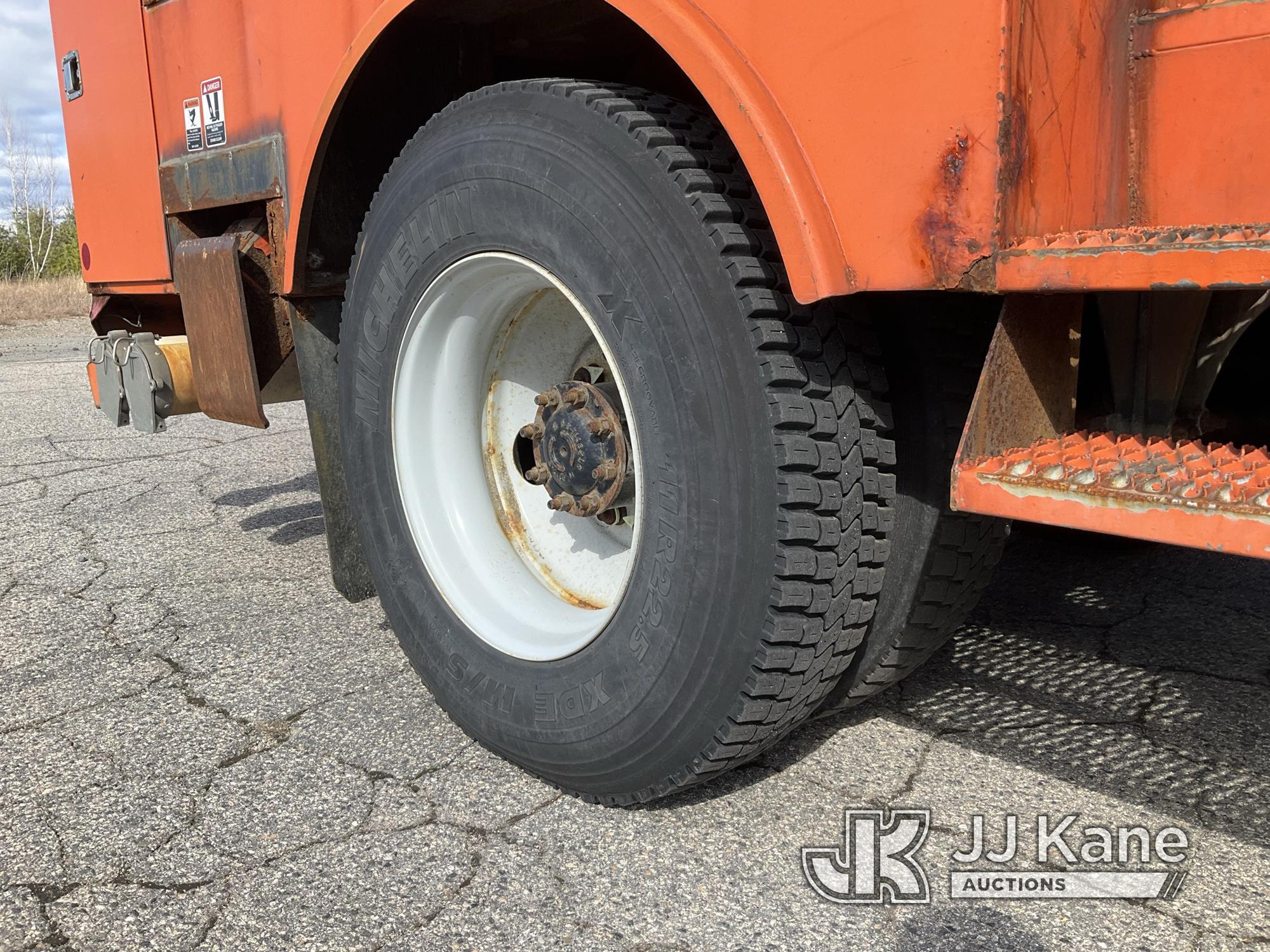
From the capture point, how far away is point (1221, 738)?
2070 mm

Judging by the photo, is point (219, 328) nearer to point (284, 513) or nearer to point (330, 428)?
point (330, 428)

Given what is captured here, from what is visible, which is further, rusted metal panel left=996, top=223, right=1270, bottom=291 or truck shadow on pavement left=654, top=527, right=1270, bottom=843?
truck shadow on pavement left=654, top=527, right=1270, bottom=843

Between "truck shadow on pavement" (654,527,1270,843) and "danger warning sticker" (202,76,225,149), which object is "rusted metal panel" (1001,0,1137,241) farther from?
"danger warning sticker" (202,76,225,149)

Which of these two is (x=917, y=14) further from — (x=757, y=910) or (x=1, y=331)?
(x=1, y=331)

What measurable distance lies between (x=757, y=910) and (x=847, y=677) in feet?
1.55

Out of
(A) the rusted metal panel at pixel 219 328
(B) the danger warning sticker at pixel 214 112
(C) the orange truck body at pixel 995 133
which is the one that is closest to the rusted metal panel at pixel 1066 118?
(C) the orange truck body at pixel 995 133

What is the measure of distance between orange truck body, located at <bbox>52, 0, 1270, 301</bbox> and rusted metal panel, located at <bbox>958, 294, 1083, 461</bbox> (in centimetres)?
8

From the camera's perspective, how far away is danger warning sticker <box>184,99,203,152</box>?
2.79m

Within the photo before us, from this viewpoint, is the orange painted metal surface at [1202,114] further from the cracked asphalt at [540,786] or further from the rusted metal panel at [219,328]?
the rusted metal panel at [219,328]

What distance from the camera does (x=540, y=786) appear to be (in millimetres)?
1979

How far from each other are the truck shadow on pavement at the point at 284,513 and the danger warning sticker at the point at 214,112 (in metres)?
1.34

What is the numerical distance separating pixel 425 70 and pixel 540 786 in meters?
1.49

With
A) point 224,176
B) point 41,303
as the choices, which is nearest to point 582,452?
point 224,176

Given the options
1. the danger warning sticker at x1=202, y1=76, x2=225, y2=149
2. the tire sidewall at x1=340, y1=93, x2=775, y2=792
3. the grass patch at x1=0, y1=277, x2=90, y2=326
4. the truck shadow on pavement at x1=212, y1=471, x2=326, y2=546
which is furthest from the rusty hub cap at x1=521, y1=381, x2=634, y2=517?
the grass patch at x1=0, y1=277, x2=90, y2=326
